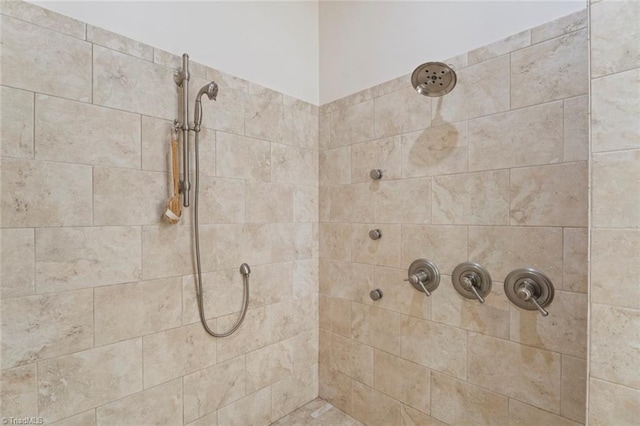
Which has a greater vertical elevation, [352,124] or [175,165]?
[352,124]

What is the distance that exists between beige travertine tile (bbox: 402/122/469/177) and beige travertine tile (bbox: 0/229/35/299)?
1.47 meters

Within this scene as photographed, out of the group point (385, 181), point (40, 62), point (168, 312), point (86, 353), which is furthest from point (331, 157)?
point (86, 353)

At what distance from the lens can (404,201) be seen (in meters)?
1.47

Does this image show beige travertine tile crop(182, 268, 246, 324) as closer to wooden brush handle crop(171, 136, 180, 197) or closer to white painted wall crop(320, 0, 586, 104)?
wooden brush handle crop(171, 136, 180, 197)

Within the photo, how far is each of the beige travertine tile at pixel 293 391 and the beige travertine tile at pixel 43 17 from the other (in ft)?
5.87

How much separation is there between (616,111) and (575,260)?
530mm

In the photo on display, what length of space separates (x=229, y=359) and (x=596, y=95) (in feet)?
5.45

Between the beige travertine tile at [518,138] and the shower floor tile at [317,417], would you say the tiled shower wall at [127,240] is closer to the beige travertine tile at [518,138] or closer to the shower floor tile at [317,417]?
the shower floor tile at [317,417]

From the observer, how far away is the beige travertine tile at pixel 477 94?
1.18 meters

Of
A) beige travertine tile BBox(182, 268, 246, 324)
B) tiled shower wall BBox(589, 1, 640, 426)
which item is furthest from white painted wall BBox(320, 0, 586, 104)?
beige travertine tile BBox(182, 268, 246, 324)

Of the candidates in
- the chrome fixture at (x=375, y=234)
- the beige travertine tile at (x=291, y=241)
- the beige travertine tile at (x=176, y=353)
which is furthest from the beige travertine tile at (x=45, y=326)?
the chrome fixture at (x=375, y=234)

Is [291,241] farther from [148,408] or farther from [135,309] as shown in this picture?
[148,408]

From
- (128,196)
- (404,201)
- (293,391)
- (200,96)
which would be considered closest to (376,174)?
(404,201)

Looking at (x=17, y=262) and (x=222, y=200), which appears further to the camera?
(x=222, y=200)
